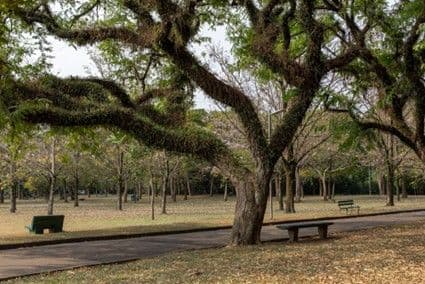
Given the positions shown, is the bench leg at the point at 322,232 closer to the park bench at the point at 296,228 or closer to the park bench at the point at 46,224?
the park bench at the point at 296,228

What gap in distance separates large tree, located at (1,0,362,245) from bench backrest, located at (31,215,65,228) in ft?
19.6

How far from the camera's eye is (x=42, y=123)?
15805mm

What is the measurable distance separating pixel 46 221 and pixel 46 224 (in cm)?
13

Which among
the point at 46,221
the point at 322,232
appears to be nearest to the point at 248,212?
the point at 322,232

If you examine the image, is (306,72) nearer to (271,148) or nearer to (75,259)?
(271,148)

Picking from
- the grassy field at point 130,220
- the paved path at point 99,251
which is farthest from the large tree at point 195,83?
the grassy field at point 130,220

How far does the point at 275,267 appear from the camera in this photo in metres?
11.0

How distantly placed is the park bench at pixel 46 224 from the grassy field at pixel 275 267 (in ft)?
28.0

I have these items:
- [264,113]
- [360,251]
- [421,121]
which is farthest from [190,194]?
[360,251]

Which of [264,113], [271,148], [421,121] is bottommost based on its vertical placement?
[271,148]

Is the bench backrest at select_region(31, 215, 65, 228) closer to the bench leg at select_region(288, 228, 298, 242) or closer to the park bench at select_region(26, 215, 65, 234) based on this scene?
the park bench at select_region(26, 215, 65, 234)

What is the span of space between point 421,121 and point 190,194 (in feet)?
231

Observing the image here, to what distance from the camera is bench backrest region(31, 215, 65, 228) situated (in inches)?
822

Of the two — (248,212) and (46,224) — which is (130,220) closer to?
(46,224)
